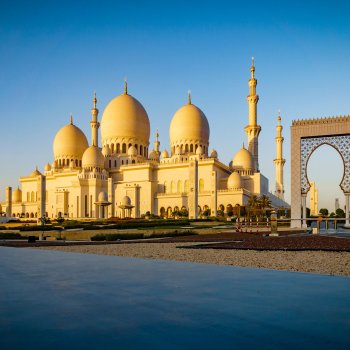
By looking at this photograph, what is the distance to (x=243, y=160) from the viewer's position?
55.7m

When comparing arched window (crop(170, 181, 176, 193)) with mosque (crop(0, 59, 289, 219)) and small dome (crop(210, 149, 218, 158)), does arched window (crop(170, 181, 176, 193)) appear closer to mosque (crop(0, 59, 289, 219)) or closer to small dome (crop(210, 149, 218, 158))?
mosque (crop(0, 59, 289, 219))

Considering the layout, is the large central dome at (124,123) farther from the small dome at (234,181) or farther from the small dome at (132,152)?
the small dome at (234,181)

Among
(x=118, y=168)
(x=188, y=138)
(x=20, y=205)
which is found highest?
(x=188, y=138)

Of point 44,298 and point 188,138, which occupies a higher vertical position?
point 188,138

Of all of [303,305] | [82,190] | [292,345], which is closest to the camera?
[292,345]

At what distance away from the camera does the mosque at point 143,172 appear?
5244 cm

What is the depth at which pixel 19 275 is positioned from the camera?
703 centimetres

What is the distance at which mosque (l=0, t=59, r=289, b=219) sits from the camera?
52.4 metres

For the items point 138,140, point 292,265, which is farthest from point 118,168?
point 292,265

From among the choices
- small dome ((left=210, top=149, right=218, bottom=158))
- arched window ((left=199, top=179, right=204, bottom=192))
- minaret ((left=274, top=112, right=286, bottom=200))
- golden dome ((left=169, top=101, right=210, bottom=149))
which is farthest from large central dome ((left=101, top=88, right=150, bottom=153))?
minaret ((left=274, top=112, right=286, bottom=200))

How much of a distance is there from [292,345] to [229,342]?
484 millimetres

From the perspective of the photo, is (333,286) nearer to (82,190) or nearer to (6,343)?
(6,343)

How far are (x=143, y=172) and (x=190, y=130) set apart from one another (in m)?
8.71

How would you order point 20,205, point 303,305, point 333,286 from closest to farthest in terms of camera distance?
1. point 303,305
2. point 333,286
3. point 20,205
